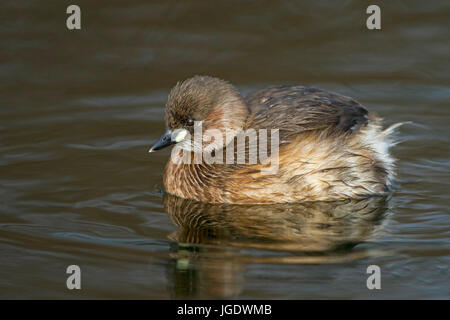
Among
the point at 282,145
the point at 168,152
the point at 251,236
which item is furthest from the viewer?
the point at 168,152

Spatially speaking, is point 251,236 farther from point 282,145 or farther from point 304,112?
point 304,112

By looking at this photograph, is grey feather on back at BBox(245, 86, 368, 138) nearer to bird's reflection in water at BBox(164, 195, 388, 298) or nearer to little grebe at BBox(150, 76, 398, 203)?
little grebe at BBox(150, 76, 398, 203)

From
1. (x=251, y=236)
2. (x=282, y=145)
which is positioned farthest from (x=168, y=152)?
(x=251, y=236)

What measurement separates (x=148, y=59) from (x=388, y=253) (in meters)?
4.63

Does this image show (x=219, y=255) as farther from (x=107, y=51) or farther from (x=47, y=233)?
(x=107, y=51)

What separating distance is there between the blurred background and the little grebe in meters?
0.15

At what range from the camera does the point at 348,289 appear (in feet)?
16.4

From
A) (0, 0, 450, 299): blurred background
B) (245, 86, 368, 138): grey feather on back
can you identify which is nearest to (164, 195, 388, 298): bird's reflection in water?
(0, 0, 450, 299): blurred background

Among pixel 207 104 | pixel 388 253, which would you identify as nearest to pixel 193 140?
pixel 207 104

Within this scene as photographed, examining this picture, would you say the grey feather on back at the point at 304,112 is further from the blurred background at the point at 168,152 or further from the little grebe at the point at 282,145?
the blurred background at the point at 168,152

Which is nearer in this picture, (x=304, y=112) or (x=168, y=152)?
(x=304, y=112)

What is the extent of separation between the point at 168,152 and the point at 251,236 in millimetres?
2076

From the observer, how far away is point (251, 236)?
19.0ft

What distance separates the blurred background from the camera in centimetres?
524
